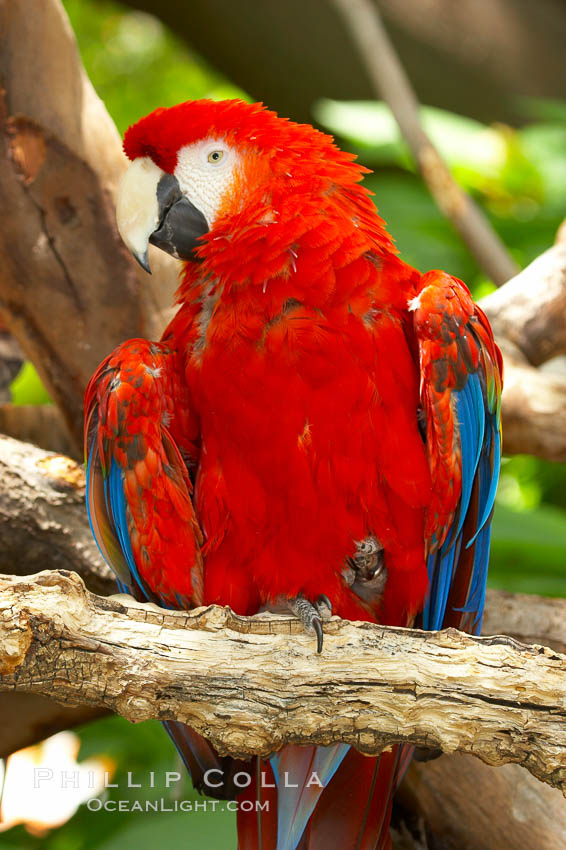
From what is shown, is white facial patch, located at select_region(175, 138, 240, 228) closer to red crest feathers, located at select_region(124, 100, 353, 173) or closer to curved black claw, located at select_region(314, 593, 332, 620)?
red crest feathers, located at select_region(124, 100, 353, 173)

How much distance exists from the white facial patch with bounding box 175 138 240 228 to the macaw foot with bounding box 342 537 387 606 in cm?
60

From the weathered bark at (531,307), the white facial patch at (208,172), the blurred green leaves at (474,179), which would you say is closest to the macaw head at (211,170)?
the white facial patch at (208,172)

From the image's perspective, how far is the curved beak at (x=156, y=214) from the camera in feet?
4.68

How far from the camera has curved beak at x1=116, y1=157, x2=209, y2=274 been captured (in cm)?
143

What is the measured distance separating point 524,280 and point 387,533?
1037 millimetres

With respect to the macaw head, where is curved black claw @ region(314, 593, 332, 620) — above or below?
below

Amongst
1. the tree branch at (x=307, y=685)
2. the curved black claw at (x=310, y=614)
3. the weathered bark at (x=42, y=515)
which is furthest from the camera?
the weathered bark at (x=42, y=515)

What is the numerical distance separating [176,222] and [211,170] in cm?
10

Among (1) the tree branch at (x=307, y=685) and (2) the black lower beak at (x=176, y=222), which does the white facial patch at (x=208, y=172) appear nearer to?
(2) the black lower beak at (x=176, y=222)

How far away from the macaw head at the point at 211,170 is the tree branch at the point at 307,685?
641 mm

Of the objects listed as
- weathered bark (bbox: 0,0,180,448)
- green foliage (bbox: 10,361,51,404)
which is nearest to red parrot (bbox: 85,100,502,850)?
weathered bark (bbox: 0,0,180,448)

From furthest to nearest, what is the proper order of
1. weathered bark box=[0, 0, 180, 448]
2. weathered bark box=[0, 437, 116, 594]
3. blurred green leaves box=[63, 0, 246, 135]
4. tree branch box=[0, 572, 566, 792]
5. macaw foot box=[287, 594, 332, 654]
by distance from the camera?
blurred green leaves box=[63, 0, 246, 135]
weathered bark box=[0, 0, 180, 448]
weathered bark box=[0, 437, 116, 594]
macaw foot box=[287, 594, 332, 654]
tree branch box=[0, 572, 566, 792]

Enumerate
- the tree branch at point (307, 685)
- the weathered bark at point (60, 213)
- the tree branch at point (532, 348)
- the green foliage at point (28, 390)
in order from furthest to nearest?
the green foliage at point (28, 390), the tree branch at point (532, 348), the weathered bark at point (60, 213), the tree branch at point (307, 685)

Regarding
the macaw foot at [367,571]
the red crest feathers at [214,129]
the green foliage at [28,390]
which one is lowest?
the macaw foot at [367,571]
